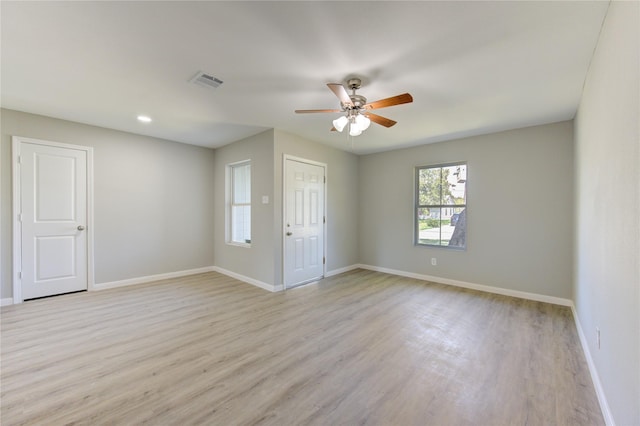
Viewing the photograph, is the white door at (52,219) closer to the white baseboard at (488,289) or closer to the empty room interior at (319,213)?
the empty room interior at (319,213)

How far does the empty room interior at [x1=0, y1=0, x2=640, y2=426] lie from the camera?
168 cm

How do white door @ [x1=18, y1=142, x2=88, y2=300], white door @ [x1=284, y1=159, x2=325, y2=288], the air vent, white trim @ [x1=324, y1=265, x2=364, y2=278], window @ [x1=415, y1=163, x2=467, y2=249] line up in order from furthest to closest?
white trim @ [x1=324, y1=265, x2=364, y2=278] → window @ [x1=415, y1=163, x2=467, y2=249] → white door @ [x1=284, y1=159, x2=325, y2=288] → white door @ [x1=18, y1=142, x2=88, y2=300] → the air vent

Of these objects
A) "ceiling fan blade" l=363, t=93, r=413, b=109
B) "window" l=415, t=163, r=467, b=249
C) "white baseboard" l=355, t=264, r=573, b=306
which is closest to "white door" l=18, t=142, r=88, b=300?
"ceiling fan blade" l=363, t=93, r=413, b=109

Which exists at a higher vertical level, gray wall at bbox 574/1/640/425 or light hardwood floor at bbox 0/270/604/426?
gray wall at bbox 574/1/640/425

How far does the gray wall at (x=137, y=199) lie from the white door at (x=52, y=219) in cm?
14

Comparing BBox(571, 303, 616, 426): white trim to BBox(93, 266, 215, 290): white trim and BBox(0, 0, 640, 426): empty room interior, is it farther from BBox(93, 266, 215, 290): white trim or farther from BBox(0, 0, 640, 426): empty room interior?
BBox(93, 266, 215, 290): white trim

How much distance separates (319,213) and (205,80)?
9.50ft

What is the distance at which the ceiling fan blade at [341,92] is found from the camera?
6.81 feet

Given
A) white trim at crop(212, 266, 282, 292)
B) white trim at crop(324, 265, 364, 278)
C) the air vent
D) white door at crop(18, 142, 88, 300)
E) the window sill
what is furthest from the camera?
white trim at crop(324, 265, 364, 278)

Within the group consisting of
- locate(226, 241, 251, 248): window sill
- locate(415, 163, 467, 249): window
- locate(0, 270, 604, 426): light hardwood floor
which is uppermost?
locate(415, 163, 467, 249): window

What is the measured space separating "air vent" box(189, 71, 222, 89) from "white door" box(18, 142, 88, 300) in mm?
2783

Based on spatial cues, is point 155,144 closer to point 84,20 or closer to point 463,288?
point 84,20

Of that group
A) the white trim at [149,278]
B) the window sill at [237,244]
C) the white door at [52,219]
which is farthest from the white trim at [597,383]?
the white door at [52,219]

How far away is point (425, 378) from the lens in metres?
2.01
